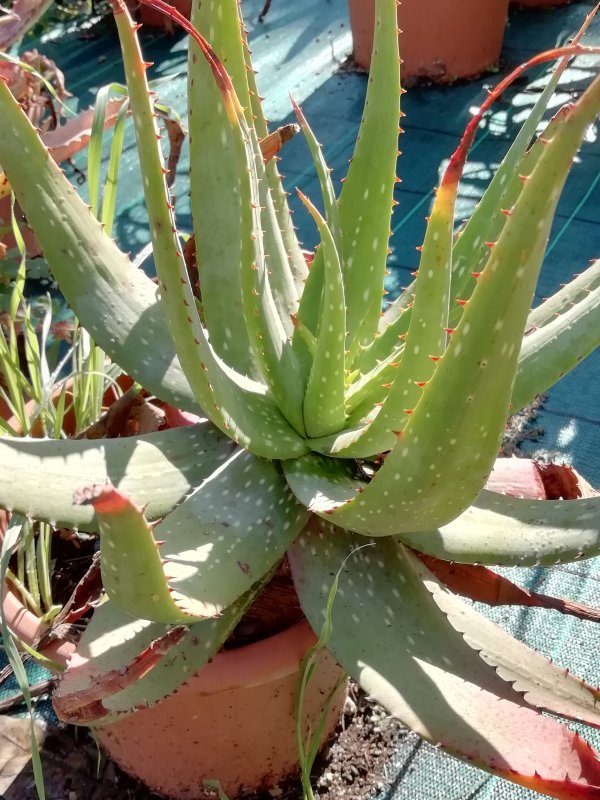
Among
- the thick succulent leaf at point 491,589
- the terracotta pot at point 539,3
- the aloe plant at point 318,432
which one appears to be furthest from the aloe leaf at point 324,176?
the terracotta pot at point 539,3

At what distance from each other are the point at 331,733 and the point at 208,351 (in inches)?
23.3

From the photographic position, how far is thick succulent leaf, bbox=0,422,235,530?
23.6 inches

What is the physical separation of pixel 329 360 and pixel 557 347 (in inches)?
8.5

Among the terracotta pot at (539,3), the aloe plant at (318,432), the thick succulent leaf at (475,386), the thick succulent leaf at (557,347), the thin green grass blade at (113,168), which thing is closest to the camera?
the thick succulent leaf at (475,386)

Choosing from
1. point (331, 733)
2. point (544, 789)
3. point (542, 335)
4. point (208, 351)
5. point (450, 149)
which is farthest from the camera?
point (450, 149)

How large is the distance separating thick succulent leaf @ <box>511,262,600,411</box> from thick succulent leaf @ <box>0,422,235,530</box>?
0.96ft

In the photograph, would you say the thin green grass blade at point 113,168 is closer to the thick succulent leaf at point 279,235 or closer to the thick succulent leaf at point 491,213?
the thick succulent leaf at point 279,235

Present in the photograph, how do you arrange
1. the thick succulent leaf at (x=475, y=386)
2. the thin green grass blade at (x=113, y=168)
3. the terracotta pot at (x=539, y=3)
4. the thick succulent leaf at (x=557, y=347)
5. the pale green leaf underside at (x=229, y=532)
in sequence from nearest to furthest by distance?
→ 1. the thick succulent leaf at (x=475, y=386)
2. the pale green leaf underside at (x=229, y=532)
3. the thick succulent leaf at (x=557, y=347)
4. the thin green grass blade at (x=113, y=168)
5. the terracotta pot at (x=539, y=3)

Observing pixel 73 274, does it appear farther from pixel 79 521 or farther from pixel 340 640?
pixel 340 640

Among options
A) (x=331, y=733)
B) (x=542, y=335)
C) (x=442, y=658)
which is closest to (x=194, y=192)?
(x=542, y=335)

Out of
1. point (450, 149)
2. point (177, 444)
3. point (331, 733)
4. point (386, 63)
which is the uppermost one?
point (386, 63)

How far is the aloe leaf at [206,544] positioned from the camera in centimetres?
45

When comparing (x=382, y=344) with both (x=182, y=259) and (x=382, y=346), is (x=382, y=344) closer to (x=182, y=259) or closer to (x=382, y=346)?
(x=382, y=346)

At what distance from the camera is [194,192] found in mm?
711
